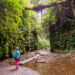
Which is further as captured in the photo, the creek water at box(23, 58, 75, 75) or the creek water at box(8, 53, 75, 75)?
the creek water at box(8, 53, 75, 75)

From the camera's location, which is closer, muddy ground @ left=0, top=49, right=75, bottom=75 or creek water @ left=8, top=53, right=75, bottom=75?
muddy ground @ left=0, top=49, right=75, bottom=75

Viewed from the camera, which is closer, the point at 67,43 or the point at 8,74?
the point at 8,74

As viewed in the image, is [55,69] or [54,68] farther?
[54,68]

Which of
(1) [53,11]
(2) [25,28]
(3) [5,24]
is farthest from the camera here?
(1) [53,11]

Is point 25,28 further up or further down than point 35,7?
further down

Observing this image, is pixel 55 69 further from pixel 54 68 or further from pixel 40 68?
pixel 40 68

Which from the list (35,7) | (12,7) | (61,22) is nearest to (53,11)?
(61,22)

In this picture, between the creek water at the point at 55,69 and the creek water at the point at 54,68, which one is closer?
the creek water at the point at 55,69

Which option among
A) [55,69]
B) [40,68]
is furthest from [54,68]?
[40,68]

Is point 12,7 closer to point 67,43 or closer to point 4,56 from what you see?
point 4,56

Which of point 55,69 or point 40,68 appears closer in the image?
point 55,69

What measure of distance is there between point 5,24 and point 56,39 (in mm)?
9985

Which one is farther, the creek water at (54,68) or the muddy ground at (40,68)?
the creek water at (54,68)

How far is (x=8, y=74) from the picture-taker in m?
5.66
